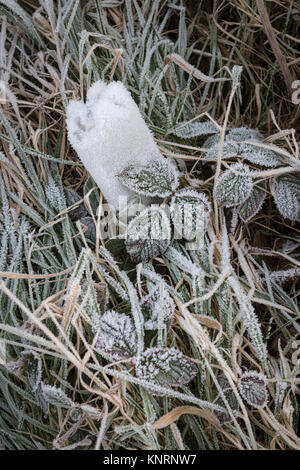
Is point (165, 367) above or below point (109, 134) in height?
below

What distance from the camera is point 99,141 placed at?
0.76m

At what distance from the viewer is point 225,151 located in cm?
87

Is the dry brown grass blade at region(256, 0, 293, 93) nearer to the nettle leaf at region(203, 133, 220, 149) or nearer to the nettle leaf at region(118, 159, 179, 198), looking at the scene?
the nettle leaf at region(203, 133, 220, 149)

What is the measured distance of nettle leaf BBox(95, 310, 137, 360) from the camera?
0.78m

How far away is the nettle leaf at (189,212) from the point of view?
84 cm

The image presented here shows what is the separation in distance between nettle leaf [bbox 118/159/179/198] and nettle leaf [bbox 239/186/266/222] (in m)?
0.14

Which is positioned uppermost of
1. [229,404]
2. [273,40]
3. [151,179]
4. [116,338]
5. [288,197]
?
[273,40]

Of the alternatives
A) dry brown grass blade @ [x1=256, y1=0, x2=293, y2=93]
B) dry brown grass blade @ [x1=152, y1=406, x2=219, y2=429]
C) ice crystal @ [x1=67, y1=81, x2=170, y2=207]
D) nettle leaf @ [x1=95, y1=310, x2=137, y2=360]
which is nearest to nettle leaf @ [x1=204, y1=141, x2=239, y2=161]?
ice crystal @ [x1=67, y1=81, x2=170, y2=207]

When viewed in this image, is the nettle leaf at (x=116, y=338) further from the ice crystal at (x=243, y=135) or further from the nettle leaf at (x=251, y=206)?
the ice crystal at (x=243, y=135)

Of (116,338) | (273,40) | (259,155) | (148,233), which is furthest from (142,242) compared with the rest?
(273,40)

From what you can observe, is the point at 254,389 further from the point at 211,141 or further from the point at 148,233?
the point at 211,141

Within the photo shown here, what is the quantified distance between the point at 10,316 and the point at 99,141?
→ 37 cm

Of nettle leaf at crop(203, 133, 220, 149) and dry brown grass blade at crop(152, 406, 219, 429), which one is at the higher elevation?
nettle leaf at crop(203, 133, 220, 149)

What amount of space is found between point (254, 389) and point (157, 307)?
0.21 metres
